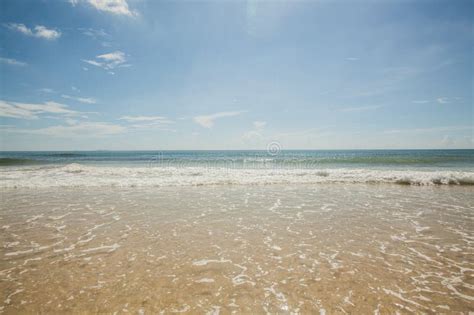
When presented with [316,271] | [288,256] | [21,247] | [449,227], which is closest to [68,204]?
[21,247]

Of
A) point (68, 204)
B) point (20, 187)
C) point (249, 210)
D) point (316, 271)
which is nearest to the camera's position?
point (316, 271)

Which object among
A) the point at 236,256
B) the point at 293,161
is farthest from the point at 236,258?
the point at 293,161

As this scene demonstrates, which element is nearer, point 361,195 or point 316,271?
point 316,271

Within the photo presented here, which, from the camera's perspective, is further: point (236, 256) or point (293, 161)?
point (293, 161)

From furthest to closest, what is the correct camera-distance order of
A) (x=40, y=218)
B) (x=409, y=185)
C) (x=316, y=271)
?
(x=409, y=185) → (x=40, y=218) → (x=316, y=271)

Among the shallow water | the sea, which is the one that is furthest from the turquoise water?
the shallow water

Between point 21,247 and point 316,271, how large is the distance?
6769 millimetres

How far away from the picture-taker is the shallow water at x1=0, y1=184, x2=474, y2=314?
369cm

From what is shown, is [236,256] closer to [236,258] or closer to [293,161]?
[236,258]

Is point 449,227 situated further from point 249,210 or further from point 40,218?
point 40,218

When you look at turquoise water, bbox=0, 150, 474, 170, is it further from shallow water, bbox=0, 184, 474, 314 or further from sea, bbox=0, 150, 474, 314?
shallow water, bbox=0, 184, 474, 314

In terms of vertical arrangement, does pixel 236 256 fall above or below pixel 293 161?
below

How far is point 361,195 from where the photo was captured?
12.1m

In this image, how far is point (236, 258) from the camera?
516cm
